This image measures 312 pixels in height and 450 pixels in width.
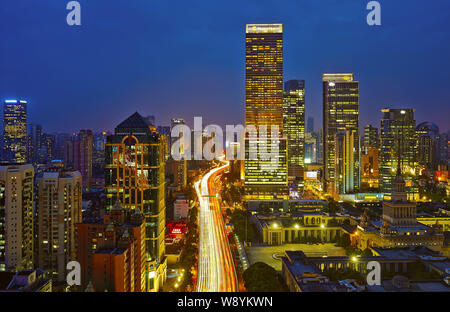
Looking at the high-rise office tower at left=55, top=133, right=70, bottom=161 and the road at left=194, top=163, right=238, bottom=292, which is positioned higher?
the high-rise office tower at left=55, top=133, right=70, bottom=161

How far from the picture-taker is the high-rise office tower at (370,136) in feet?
131

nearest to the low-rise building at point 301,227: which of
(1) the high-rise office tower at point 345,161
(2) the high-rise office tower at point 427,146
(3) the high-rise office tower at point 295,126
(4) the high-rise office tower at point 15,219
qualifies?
(1) the high-rise office tower at point 345,161

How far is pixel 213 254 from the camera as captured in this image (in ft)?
37.8

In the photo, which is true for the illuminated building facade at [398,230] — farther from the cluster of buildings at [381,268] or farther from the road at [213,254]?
the road at [213,254]

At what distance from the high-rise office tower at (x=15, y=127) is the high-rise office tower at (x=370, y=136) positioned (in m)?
34.1

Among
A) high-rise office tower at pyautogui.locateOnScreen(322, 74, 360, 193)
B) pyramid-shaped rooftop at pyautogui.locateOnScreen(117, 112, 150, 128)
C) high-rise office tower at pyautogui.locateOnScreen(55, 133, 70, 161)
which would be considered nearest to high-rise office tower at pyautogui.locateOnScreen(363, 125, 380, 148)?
high-rise office tower at pyautogui.locateOnScreen(322, 74, 360, 193)

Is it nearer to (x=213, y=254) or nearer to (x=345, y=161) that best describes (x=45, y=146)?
(x=213, y=254)

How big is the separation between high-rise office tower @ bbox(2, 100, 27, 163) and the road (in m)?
9.19

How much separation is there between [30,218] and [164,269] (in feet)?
14.3

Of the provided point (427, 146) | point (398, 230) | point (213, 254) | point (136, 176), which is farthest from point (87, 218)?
point (427, 146)

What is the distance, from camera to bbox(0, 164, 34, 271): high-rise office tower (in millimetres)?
9914

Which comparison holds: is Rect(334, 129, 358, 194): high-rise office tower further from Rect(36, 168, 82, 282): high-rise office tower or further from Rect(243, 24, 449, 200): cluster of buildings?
Rect(36, 168, 82, 282): high-rise office tower
